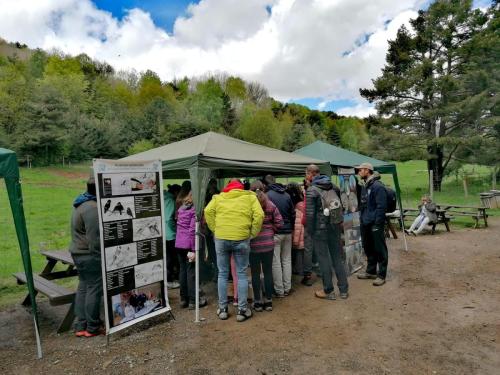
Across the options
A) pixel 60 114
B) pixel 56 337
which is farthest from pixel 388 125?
pixel 60 114

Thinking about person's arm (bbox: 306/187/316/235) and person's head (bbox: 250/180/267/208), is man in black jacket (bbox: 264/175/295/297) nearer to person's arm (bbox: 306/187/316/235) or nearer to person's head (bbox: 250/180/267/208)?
person's arm (bbox: 306/187/316/235)

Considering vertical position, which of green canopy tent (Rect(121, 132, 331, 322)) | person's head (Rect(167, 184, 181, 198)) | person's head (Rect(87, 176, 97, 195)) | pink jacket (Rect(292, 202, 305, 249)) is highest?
green canopy tent (Rect(121, 132, 331, 322))

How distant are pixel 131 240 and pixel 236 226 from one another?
1.21 meters

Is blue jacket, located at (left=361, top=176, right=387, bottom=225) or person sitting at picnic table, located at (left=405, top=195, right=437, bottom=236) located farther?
person sitting at picnic table, located at (left=405, top=195, right=437, bottom=236)

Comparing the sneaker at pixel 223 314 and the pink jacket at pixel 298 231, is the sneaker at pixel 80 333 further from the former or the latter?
the pink jacket at pixel 298 231

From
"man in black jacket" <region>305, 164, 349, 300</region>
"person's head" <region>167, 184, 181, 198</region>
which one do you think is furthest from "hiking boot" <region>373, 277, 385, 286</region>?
"person's head" <region>167, 184, 181, 198</region>

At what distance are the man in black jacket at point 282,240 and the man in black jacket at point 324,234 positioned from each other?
13.3 inches

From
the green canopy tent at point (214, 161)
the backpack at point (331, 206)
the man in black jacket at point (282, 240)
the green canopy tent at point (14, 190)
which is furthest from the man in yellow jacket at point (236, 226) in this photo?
the green canopy tent at point (14, 190)

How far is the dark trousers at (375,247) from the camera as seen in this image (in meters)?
5.40

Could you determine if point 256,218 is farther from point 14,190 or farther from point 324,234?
point 14,190

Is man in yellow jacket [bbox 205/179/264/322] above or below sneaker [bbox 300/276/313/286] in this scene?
above

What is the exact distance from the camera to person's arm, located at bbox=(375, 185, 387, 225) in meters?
5.24

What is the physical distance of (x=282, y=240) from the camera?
5008 millimetres

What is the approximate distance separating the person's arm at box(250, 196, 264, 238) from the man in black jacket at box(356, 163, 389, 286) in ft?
7.08
